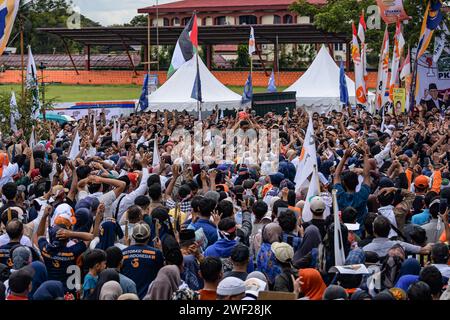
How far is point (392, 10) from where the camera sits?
25125 mm

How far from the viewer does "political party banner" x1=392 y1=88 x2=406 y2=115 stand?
77.5 feet

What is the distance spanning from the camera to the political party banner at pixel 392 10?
2502 cm

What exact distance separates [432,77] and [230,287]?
73.5ft

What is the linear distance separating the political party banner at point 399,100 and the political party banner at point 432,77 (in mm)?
3457

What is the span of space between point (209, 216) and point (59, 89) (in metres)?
51.7

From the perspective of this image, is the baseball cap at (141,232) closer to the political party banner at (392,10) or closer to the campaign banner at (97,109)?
the political party banner at (392,10)

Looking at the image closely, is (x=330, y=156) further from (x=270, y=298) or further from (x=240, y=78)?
(x=240, y=78)

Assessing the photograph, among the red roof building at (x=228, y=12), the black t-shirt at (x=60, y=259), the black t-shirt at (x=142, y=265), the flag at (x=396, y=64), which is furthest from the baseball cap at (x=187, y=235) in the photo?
the red roof building at (x=228, y=12)

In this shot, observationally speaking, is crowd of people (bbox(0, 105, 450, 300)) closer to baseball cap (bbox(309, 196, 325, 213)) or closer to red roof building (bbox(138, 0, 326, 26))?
baseball cap (bbox(309, 196, 325, 213))

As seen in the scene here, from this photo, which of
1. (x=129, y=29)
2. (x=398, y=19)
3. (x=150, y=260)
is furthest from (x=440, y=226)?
(x=129, y=29)

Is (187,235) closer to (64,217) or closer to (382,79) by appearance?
(64,217)

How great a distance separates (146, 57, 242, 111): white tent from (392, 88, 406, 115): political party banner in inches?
321

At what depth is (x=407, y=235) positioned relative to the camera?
8352mm

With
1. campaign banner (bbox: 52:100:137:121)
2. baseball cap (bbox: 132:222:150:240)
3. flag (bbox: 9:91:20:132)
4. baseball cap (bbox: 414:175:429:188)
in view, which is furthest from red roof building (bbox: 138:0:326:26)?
baseball cap (bbox: 132:222:150:240)
